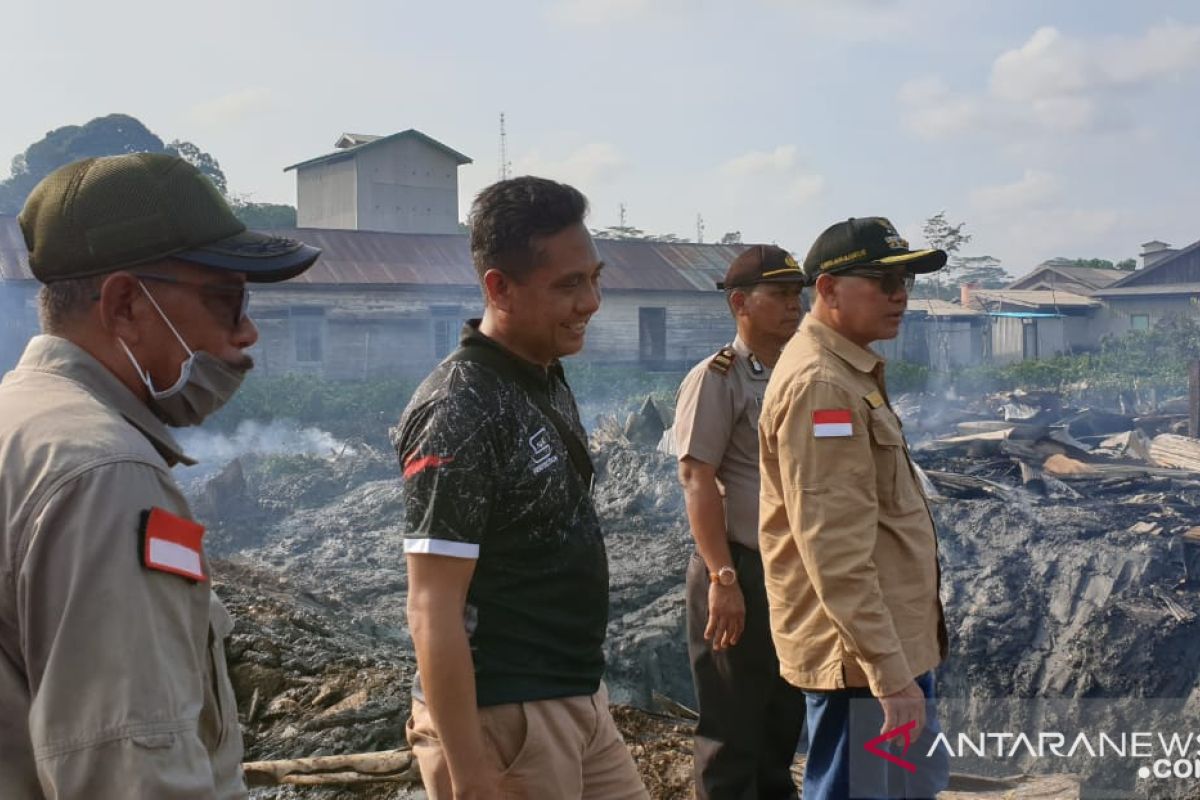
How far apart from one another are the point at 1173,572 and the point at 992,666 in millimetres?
1680

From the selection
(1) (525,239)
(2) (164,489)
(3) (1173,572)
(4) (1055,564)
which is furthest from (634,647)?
(2) (164,489)

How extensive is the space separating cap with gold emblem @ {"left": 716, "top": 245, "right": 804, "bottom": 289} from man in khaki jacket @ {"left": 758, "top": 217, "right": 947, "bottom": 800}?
1052 millimetres

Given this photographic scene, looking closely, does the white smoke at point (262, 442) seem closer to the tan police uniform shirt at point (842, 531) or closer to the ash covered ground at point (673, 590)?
the ash covered ground at point (673, 590)

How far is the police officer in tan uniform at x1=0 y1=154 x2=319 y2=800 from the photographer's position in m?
1.31

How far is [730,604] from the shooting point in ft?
12.9

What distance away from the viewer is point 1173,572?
7.92 meters

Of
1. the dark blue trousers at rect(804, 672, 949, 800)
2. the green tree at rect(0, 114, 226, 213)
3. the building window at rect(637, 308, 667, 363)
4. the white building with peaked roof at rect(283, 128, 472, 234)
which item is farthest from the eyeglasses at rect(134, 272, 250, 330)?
the green tree at rect(0, 114, 226, 213)

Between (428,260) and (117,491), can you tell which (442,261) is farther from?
(117,491)

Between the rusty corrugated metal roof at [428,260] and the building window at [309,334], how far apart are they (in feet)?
2.38

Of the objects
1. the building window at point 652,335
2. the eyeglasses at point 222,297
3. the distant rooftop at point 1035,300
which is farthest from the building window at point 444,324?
the eyeglasses at point 222,297

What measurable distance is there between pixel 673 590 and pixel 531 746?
7.34 meters

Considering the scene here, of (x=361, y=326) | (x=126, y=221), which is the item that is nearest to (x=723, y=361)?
(x=126, y=221)

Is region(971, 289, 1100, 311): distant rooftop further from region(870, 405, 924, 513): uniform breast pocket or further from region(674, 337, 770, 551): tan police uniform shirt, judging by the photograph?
region(870, 405, 924, 513): uniform breast pocket

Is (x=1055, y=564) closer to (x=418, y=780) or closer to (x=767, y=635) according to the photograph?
(x=767, y=635)
